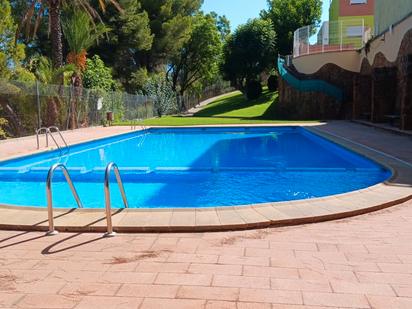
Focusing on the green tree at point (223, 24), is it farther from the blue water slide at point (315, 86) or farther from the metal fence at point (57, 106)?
the blue water slide at point (315, 86)

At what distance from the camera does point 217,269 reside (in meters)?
3.47

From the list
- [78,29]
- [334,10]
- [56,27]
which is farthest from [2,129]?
[334,10]

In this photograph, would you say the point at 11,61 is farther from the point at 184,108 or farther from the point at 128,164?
the point at 184,108

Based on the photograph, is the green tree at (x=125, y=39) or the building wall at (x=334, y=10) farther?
the building wall at (x=334, y=10)

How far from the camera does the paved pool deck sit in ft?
9.59

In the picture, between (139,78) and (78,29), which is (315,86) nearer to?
(78,29)

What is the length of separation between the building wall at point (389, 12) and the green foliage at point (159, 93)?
17481mm

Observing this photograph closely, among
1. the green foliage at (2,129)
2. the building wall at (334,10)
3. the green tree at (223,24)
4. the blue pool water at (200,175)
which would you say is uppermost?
the green tree at (223,24)

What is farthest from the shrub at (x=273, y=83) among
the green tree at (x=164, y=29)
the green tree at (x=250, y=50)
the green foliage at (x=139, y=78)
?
the green foliage at (x=139, y=78)

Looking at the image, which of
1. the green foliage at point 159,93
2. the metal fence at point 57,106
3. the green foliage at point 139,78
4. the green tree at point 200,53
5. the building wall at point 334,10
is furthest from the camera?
the green tree at point 200,53

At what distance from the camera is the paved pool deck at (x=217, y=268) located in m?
2.92

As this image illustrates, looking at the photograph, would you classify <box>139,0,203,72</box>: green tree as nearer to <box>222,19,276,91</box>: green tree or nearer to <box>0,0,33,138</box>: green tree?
<box>222,19,276,91</box>: green tree

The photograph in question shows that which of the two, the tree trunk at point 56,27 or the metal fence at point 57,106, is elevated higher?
the tree trunk at point 56,27

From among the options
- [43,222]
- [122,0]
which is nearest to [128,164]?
[43,222]
